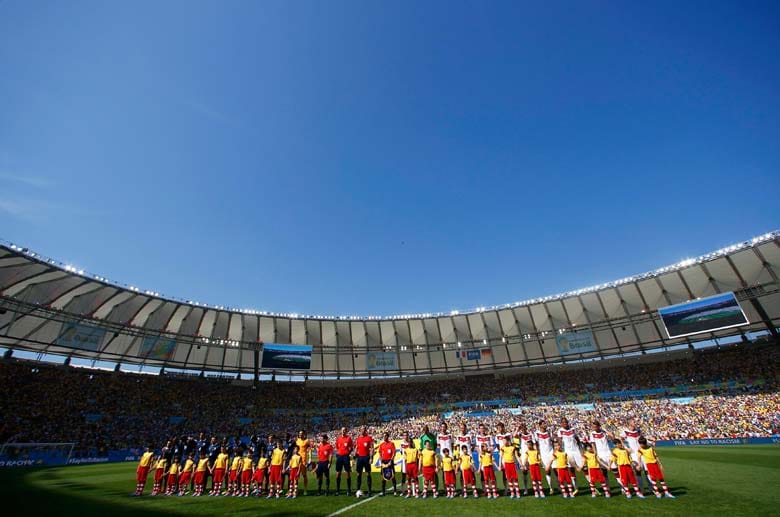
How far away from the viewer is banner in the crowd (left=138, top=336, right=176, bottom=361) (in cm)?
3775

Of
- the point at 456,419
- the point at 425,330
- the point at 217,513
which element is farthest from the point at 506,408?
the point at 217,513

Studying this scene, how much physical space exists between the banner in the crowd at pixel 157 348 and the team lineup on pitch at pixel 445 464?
3057cm

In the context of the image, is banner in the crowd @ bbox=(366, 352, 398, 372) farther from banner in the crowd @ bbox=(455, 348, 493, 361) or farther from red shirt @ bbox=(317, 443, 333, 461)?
red shirt @ bbox=(317, 443, 333, 461)

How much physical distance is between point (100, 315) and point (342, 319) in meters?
24.9

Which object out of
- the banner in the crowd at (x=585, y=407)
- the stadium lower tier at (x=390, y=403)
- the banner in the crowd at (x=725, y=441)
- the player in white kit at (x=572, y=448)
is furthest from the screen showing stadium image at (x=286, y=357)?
the player in white kit at (x=572, y=448)

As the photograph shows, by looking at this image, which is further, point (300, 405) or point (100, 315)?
point (300, 405)

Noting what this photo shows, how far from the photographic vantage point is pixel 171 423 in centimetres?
3562

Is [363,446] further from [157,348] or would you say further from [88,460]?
[157,348]

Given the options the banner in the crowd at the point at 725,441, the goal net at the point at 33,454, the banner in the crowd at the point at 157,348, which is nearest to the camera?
the goal net at the point at 33,454

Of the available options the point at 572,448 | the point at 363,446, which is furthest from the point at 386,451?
the point at 572,448

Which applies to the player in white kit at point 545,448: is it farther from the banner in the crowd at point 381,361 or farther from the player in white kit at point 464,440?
the banner in the crowd at point 381,361

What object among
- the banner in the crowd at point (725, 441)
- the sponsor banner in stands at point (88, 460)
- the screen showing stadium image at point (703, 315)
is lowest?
the banner in the crowd at point (725, 441)

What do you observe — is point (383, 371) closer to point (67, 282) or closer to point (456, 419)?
point (456, 419)

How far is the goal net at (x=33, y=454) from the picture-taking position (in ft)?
74.2
